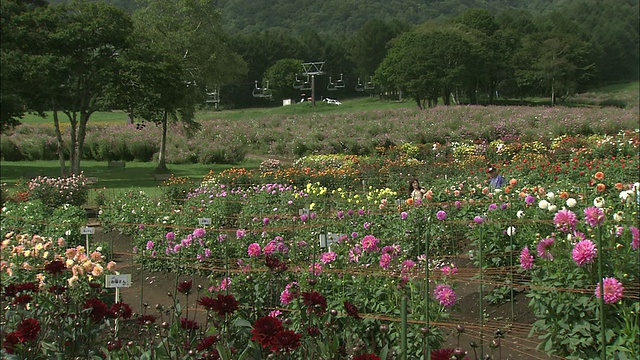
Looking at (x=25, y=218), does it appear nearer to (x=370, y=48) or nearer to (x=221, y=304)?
(x=221, y=304)

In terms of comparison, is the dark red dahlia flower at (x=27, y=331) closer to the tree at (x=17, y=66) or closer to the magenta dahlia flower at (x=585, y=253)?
the magenta dahlia flower at (x=585, y=253)

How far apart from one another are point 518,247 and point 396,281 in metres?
2.16

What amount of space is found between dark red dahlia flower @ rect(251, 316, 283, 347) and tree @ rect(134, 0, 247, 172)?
70.3ft

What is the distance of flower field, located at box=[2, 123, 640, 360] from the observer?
285 centimetres

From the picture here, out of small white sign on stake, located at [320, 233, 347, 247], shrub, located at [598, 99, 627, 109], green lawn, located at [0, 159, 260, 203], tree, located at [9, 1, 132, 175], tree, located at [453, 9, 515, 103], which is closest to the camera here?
small white sign on stake, located at [320, 233, 347, 247]

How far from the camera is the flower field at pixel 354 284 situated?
9.36 feet

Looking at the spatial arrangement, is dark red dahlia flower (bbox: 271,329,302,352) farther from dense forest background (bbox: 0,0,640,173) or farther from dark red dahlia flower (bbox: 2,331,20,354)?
dense forest background (bbox: 0,0,640,173)

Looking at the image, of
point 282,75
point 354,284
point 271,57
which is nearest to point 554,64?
point 282,75

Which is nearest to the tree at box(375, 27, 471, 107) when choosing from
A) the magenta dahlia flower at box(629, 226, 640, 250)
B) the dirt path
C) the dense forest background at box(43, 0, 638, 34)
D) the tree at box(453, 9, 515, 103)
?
the tree at box(453, 9, 515, 103)

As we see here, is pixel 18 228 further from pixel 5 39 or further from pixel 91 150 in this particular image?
pixel 91 150

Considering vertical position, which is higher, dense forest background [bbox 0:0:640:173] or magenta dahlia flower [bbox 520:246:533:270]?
dense forest background [bbox 0:0:640:173]

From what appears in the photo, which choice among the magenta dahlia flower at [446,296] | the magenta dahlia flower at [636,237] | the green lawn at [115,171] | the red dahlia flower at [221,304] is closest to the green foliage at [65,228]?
the magenta dahlia flower at [446,296]

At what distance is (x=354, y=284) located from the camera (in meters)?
3.96

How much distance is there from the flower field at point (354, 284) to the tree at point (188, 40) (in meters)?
15.1
